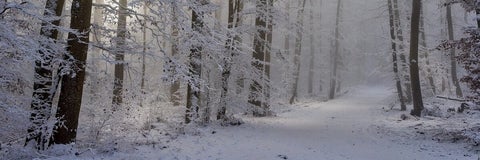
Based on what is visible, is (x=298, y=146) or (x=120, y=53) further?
(x=298, y=146)

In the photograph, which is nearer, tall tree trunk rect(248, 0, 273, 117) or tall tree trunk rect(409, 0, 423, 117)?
tall tree trunk rect(248, 0, 273, 117)

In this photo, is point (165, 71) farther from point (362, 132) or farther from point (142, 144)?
point (362, 132)

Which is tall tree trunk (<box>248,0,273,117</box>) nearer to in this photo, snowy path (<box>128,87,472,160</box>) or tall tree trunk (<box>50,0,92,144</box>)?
snowy path (<box>128,87,472,160</box>)

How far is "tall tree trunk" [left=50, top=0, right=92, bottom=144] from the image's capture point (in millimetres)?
9266

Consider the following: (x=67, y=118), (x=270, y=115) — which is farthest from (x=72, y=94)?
(x=270, y=115)

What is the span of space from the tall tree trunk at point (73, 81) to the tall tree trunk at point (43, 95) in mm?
318

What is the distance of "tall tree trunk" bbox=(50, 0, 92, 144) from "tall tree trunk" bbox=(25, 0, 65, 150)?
318 mm

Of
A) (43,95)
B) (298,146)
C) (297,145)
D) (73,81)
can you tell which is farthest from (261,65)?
(73,81)

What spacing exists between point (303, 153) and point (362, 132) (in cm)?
540

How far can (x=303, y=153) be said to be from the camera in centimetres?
1121

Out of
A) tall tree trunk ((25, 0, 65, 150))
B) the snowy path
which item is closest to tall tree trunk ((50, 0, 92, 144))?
tall tree trunk ((25, 0, 65, 150))

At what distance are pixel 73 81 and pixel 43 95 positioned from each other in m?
1.59

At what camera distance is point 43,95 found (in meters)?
10.4

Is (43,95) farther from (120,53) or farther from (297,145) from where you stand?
(297,145)
